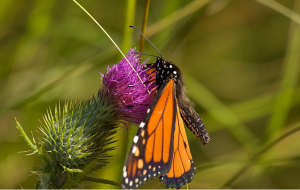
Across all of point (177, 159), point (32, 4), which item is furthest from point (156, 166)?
point (32, 4)

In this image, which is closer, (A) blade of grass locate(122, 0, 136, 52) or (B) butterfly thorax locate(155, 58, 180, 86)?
(B) butterfly thorax locate(155, 58, 180, 86)

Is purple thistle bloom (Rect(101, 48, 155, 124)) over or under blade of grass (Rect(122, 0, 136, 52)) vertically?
under

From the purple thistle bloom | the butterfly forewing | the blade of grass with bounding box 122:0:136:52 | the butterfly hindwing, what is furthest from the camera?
the blade of grass with bounding box 122:0:136:52

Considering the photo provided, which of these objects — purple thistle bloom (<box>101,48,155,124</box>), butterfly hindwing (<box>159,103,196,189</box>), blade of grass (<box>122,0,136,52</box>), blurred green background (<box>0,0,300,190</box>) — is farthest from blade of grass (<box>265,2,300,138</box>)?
blade of grass (<box>122,0,136,52</box>)

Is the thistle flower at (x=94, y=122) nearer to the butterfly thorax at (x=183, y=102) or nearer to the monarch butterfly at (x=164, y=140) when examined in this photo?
the butterfly thorax at (x=183, y=102)

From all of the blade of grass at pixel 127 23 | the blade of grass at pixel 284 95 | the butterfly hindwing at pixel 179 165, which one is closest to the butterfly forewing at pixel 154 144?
the butterfly hindwing at pixel 179 165

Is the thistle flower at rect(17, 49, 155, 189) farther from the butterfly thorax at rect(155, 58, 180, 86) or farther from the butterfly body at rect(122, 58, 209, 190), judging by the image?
the butterfly body at rect(122, 58, 209, 190)

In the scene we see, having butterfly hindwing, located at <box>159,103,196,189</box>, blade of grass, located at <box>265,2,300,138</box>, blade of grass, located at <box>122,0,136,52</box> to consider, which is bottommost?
butterfly hindwing, located at <box>159,103,196,189</box>

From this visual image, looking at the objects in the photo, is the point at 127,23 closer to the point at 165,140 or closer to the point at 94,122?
the point at 94,122
